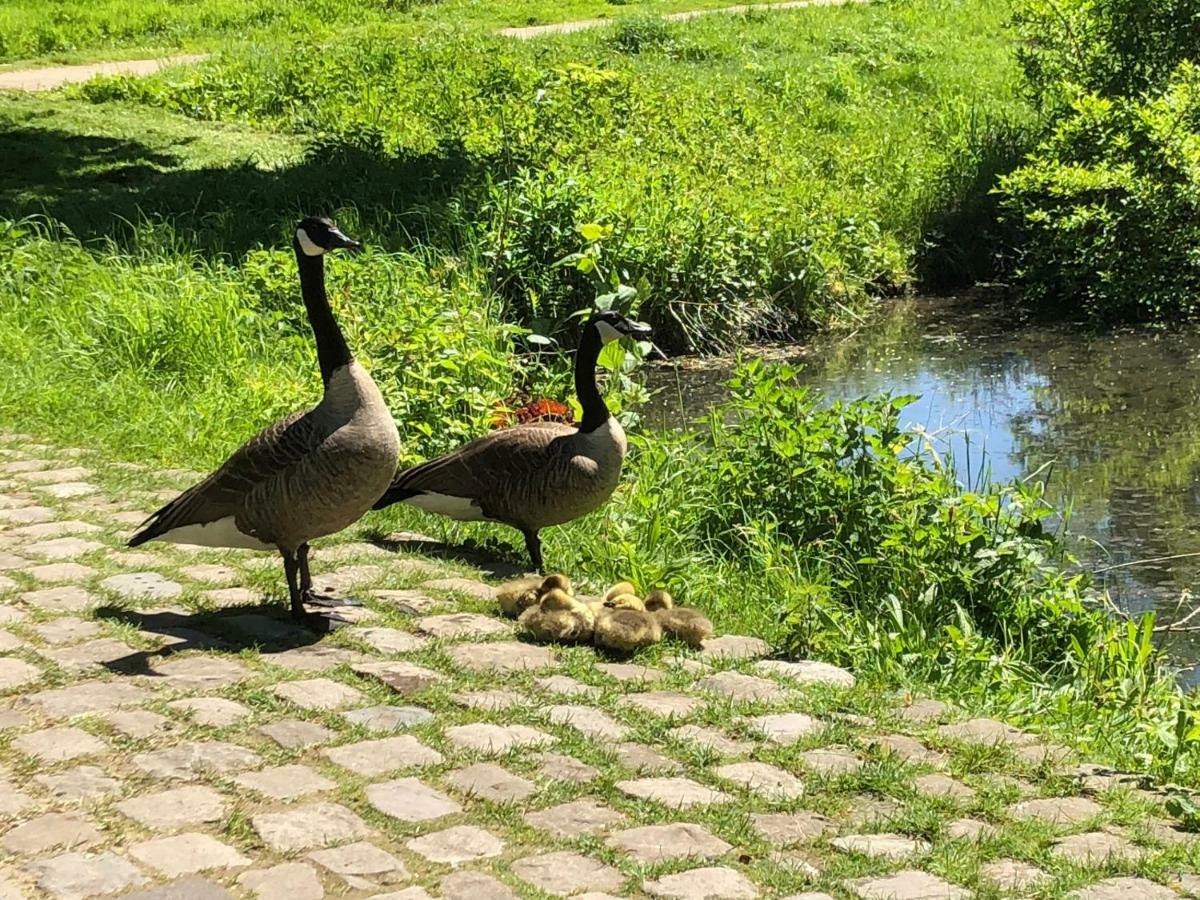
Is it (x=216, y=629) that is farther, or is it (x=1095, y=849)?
(x=216, y=629)

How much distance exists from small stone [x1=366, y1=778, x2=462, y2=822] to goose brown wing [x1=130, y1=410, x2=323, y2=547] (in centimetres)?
183

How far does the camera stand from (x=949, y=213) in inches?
663

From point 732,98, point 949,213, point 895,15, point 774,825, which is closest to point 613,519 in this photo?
point 774,825

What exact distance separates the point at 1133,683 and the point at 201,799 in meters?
4.34

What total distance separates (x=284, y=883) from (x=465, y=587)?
123 inches

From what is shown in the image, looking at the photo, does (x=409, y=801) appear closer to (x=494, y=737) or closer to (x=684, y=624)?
(x=494, y=737)

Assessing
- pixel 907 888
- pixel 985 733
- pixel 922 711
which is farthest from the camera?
pixel 922 711

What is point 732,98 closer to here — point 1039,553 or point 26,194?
point 26,194

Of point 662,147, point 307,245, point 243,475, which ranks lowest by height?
point 243,475

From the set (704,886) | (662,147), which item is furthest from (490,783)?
(662,147)

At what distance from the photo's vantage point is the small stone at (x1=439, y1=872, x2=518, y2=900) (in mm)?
4039

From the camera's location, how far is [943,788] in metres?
5.09

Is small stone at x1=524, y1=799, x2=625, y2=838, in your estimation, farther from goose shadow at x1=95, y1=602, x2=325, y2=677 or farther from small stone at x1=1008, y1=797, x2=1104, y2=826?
goose shadow at x1=95, y1=602, x2=325, y2=677

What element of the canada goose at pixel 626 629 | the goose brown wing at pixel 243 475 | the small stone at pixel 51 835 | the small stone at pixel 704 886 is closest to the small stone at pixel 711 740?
the canada goose at pixel 626 629
